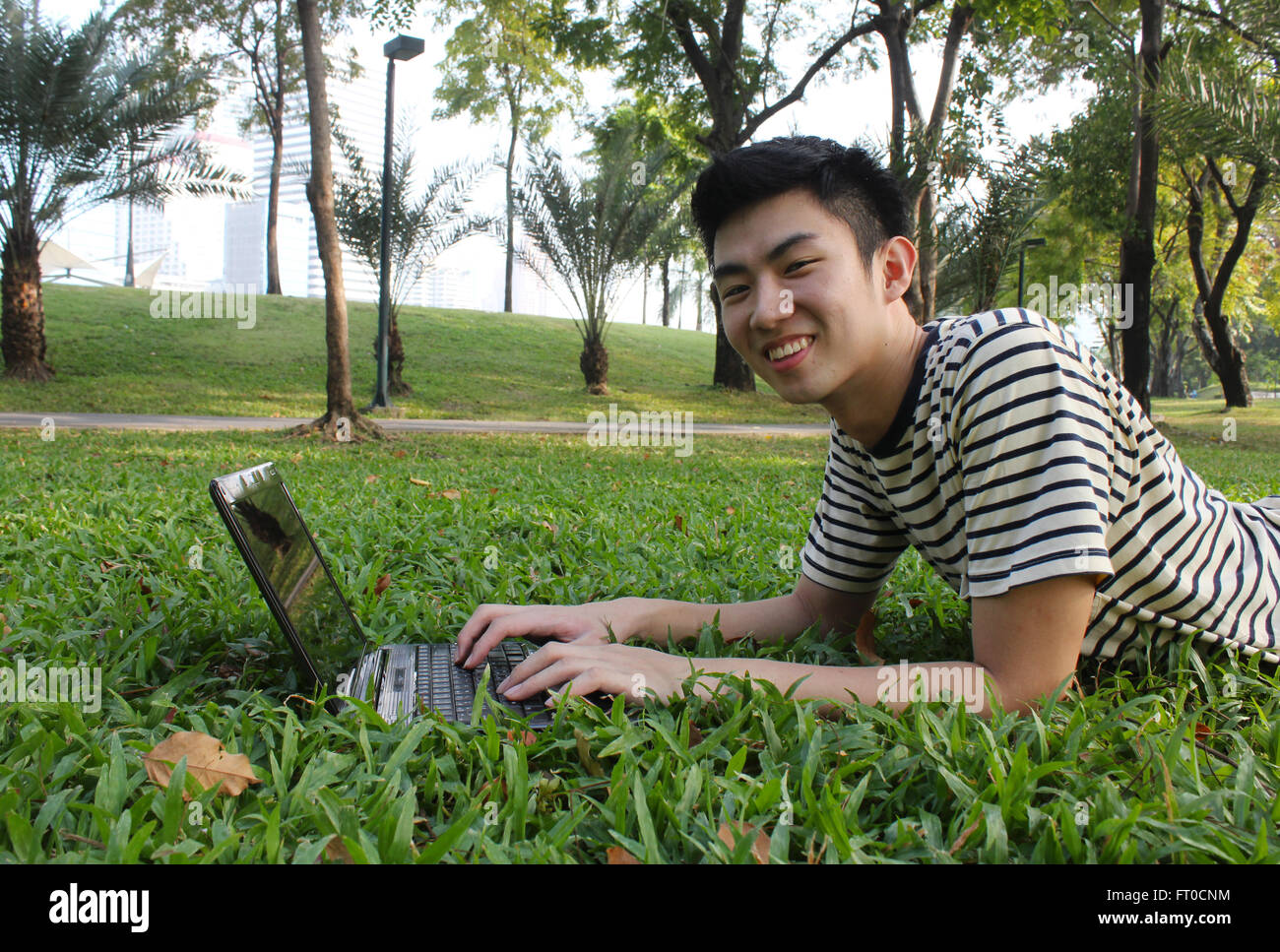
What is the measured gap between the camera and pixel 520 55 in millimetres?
→ 23750

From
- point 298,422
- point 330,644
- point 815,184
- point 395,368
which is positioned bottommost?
point 330,644

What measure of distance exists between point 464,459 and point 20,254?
9.72 metres

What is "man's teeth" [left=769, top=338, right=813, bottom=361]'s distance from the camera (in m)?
1.83

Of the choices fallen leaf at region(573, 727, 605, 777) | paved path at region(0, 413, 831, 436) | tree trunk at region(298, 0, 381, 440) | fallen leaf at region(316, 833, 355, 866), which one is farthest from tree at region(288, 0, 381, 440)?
fallen leaf at region(316, 833, 355, 866)

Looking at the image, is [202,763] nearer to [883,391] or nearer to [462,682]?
[462,682]

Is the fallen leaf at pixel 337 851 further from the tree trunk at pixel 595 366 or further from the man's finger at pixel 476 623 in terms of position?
the tree trunk at pixel 595 366

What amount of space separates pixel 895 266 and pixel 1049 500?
64 centimetres

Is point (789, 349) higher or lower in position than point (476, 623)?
higher

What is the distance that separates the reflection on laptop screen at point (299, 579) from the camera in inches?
72.4

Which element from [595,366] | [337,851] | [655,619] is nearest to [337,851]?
[337,851]

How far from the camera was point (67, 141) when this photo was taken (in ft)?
41.5

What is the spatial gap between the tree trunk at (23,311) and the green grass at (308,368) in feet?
1.48
